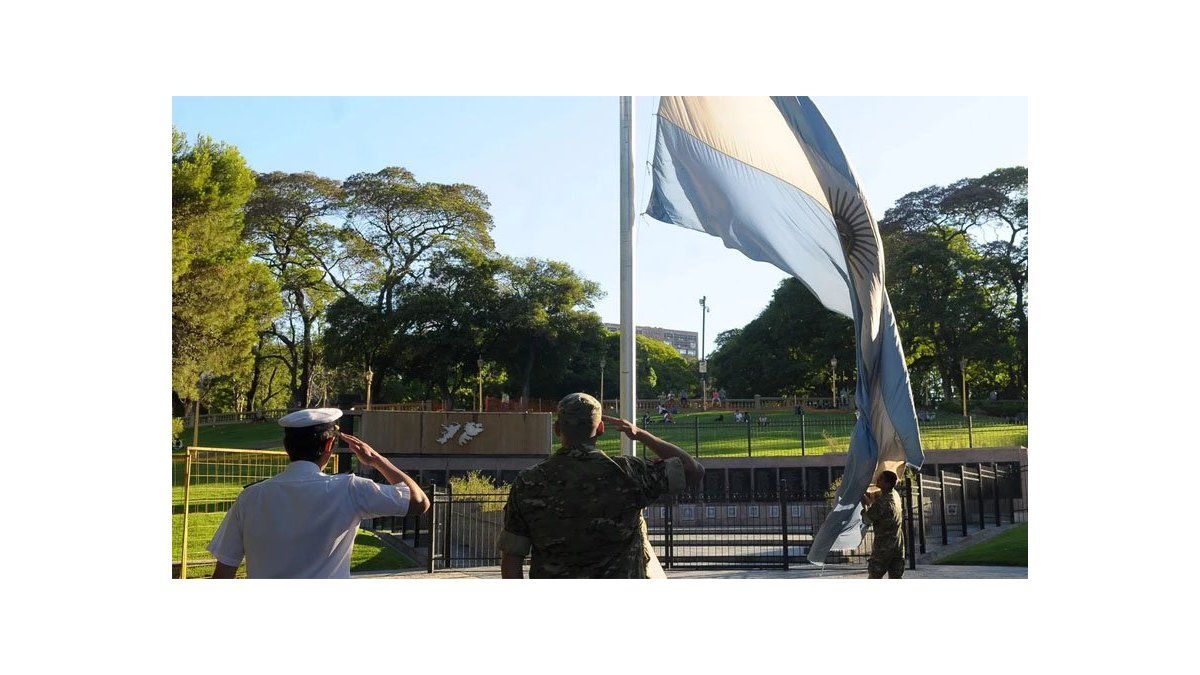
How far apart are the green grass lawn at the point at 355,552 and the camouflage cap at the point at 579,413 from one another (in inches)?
362

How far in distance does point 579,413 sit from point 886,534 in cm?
586

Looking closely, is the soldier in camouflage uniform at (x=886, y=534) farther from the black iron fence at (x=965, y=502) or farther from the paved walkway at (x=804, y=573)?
the black iron fence at (x=965, y=502)

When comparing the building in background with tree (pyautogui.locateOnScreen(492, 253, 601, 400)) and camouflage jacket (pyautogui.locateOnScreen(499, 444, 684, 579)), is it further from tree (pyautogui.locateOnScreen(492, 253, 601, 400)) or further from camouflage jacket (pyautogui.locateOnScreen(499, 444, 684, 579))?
camouflage jacket (pyautogui.locateOnScreen(499, 444, 684, 579))

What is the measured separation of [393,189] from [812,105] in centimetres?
4608

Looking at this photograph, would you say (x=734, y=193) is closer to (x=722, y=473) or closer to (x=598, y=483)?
(x=598, y=483)

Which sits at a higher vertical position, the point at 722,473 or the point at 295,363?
the point at 295,363

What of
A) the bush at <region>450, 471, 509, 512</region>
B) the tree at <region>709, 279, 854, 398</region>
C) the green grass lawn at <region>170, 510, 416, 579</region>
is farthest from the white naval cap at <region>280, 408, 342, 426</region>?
the tree at <region>709, 279, 854, 398</region>

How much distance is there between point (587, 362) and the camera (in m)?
49.0

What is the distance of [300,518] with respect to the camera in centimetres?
389

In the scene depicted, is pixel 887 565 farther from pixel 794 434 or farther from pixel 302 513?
pixel 794 434

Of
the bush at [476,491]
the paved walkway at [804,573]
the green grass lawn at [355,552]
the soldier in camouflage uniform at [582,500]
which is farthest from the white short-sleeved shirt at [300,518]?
the bush at [476,491]

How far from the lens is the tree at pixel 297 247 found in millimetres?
49062

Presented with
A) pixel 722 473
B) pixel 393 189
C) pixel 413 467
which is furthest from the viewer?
pixel 393 189

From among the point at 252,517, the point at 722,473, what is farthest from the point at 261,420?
the point at 252,517
